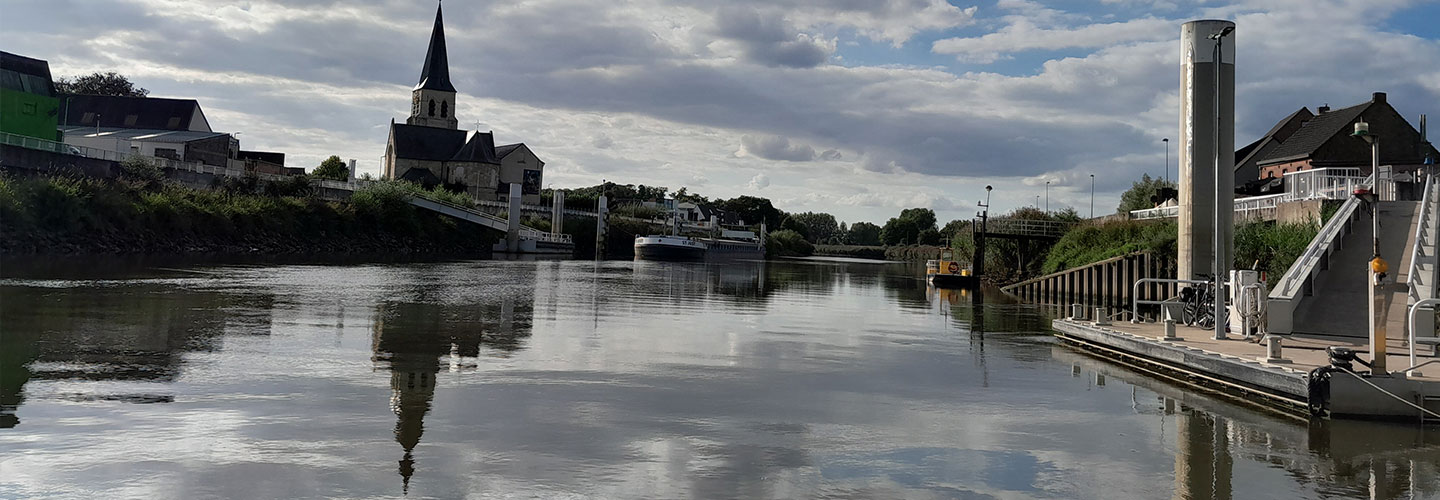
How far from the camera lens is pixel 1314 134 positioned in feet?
183

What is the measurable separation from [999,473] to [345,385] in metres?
8.13

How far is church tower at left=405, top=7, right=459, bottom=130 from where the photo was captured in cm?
12425

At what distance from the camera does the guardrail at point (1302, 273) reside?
17562mm

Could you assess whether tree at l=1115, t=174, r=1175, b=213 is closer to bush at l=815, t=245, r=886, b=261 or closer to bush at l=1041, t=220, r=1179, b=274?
bush at l=1041, t=220, r=1179, b=274

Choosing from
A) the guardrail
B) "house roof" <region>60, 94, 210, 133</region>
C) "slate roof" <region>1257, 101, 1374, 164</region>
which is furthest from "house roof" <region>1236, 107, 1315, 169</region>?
"house roof" <region>60, 94, 210, 133</region>

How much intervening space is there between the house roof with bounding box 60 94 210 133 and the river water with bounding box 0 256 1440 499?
3182 inches

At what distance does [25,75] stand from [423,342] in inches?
2359

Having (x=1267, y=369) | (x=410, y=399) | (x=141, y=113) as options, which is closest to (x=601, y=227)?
(x=141, y=113)

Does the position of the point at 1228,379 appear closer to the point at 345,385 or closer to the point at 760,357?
the point at 760,357

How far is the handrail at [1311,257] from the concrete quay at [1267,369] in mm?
1573

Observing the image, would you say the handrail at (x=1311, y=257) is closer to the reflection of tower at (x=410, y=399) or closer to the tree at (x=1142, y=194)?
the reflection of tower at (x=410, y=399)

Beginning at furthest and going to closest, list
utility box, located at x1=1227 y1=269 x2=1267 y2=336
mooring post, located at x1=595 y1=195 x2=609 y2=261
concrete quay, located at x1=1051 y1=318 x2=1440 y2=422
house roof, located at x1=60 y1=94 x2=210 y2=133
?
mooring post, located at x1=595 y1=195 x2=609 y2=261 → house roof, located at x1=60 y1=94 x2=210 y2=133 → utility box, located at x1=1227 y1=269 x2=1267 y2=336 → concrete quay, located at x1=1051 y1=318 x2=1440 y2=422

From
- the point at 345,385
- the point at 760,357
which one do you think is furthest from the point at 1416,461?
the point at 345,385

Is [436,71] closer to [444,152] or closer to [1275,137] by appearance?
[444,152]
